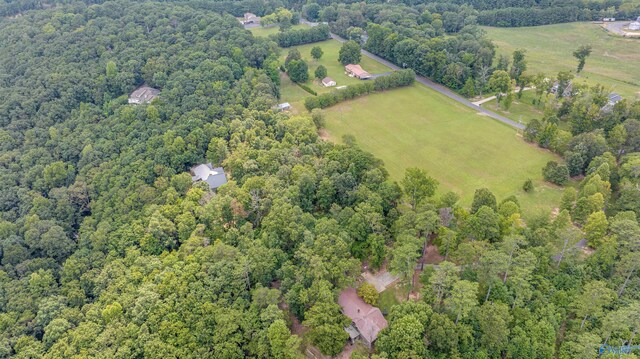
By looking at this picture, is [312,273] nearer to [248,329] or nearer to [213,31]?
[248,329]

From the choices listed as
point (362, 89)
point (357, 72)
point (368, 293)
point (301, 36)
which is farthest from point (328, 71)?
point (368, 293)

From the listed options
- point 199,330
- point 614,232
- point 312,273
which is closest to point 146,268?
point 199,330

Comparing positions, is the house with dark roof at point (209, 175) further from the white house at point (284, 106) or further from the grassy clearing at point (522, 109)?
the grassy clearing at point (522, 109)

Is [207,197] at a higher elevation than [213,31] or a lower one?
lower

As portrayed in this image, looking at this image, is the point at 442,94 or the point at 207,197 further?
the point at 442,94

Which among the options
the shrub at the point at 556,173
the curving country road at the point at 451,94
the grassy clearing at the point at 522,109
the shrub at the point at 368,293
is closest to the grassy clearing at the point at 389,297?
the shrub at the point at 368,293
